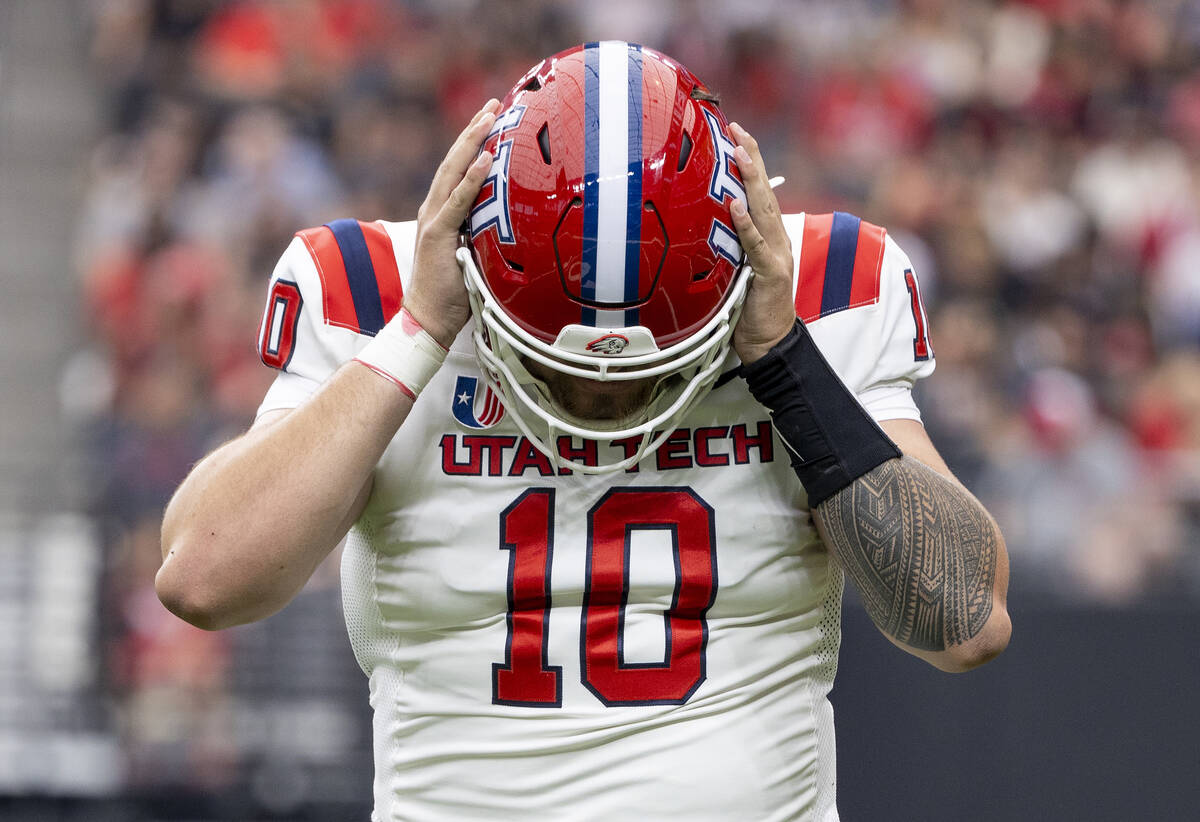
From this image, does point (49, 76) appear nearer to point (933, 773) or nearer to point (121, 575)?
point (121, 575)

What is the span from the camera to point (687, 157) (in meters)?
1.75

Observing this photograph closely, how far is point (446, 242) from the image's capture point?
1.76 m

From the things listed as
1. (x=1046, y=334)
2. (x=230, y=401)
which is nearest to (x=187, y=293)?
(x=230, y=401)

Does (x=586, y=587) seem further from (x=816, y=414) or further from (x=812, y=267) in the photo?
(x=812, y=267)

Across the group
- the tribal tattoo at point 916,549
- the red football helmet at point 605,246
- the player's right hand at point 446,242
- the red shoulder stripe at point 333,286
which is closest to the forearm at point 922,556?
the tribal tattoo at point 916,549

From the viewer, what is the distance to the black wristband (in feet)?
5.83

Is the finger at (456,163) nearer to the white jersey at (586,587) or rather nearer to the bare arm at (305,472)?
the bare arm at (305,472)

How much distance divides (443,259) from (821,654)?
733mm

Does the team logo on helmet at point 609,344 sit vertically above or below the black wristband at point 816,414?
above

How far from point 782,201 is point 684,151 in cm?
478

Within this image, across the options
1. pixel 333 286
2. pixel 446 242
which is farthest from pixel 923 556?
pixel 333 286

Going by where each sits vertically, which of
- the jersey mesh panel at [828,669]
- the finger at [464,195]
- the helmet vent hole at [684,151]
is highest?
the helmet vent hole at [684,151]

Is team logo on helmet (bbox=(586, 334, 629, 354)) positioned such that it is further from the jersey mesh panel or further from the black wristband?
the jersey mesh panel

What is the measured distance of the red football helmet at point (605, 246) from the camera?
5.60 ft
